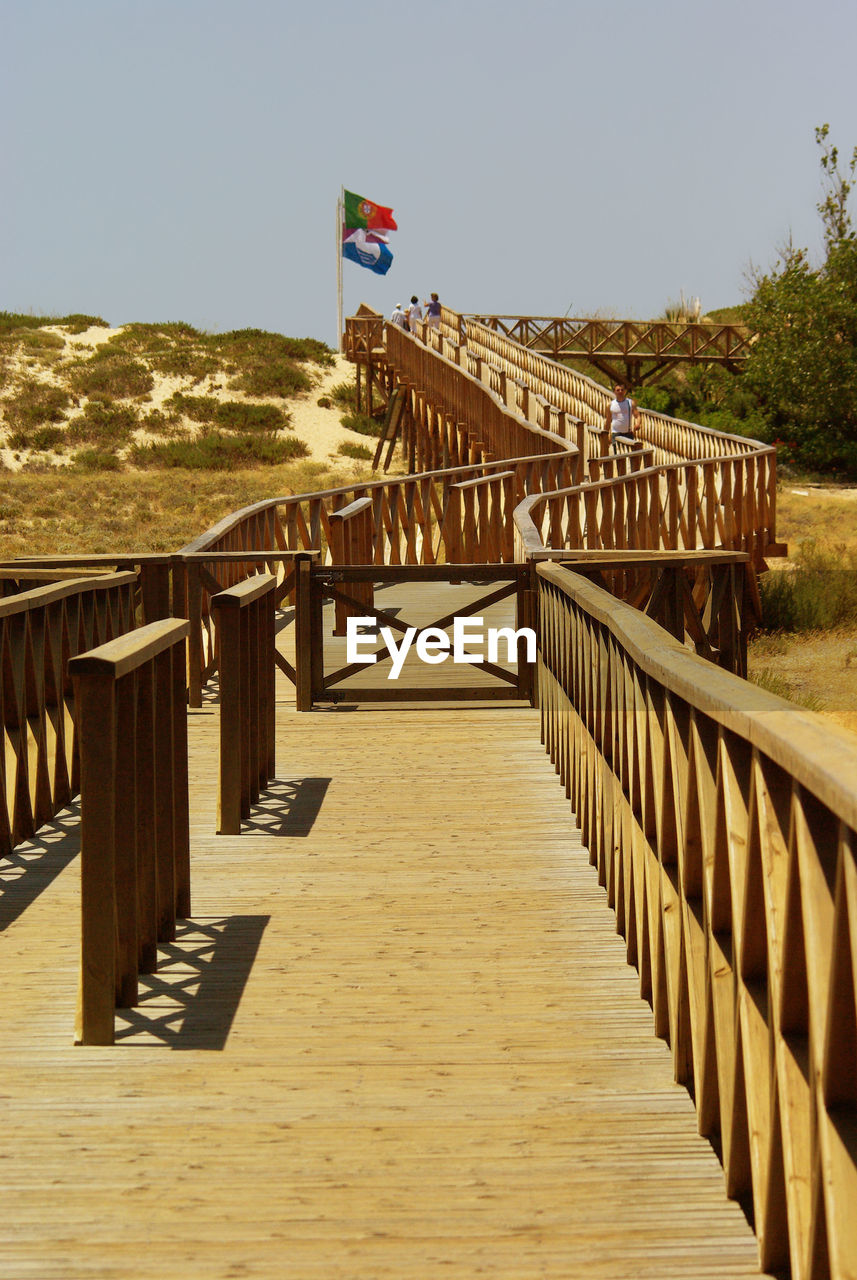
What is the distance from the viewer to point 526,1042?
3.89 meters

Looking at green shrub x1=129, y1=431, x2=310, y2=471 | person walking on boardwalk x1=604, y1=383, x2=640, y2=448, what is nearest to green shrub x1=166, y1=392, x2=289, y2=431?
green shrub x1=129, y1=431, x2=310, y2=471

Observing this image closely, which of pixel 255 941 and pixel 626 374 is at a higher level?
pixel 626 374

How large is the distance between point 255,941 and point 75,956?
0.59 m

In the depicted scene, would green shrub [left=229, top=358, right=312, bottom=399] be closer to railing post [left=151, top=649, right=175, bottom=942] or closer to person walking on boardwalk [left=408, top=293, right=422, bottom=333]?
person walking on boardwalk [left=408, top=293, right=422, bottom=333]

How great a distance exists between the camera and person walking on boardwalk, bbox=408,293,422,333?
1442 inches

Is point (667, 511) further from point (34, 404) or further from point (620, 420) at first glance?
point (34, 404)

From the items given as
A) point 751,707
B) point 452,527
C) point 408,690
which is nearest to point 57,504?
point 452,527

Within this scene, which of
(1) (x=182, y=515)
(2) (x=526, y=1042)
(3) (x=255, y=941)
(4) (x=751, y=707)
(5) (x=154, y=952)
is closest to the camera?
(4) (x=751, y=707)

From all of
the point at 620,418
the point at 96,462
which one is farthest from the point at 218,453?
the point at 620,418

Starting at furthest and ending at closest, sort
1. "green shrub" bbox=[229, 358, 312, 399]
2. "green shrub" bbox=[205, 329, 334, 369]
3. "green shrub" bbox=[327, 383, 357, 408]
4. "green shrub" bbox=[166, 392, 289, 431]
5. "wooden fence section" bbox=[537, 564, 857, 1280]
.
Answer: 1. "green shrub" bbox=[205, 329, 334, 369]
2. "green shrub" bbox=[229, 358, 312, 399]
3. "green shrub" bbox=[327, 383, 357, 408]
4. "green shrub" bbox=[166, 392, 289, 431]
5. "wooden fence section" bbox=[537, 564, 857, 1280]

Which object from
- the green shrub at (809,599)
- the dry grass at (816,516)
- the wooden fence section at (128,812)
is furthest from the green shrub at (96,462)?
the wooden fence section at (128,812)

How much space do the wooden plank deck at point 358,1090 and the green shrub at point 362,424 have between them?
43.8 m

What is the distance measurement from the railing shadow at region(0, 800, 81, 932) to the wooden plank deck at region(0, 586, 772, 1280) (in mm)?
22

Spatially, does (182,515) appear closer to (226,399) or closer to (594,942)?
(226,399)
